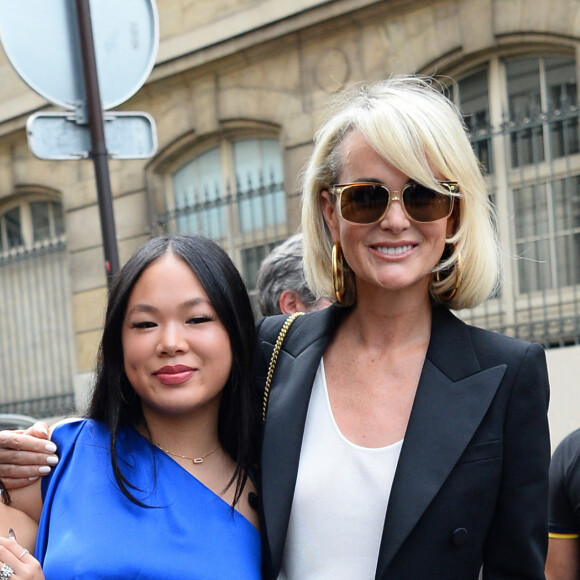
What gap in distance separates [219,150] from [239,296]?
297 inches

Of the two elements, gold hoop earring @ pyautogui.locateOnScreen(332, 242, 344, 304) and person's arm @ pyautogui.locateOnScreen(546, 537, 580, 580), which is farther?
person's arm @ pyautogui.locateOnScreen(546, 537, 580, 580)

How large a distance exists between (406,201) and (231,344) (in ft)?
1.87

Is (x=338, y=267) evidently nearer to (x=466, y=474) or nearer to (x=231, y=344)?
(x=231, y=344)

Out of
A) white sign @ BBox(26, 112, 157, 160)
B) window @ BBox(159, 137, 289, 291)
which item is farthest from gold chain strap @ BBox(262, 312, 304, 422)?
window @ BBox(159, 137, 289, 291)

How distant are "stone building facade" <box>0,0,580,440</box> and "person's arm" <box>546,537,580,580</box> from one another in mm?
3603

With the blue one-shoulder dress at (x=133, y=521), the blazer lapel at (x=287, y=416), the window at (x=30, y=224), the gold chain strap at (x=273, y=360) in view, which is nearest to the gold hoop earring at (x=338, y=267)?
the blazer lapel at (x=287, y=416)

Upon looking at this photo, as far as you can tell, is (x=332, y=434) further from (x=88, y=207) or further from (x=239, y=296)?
(x=88, y=207)

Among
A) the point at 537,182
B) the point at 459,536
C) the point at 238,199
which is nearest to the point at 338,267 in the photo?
the point at 459,536

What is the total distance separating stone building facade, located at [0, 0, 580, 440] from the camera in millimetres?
7379

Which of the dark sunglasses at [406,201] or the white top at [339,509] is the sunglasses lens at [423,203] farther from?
the white top at [339,509]

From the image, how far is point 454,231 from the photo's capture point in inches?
89.1

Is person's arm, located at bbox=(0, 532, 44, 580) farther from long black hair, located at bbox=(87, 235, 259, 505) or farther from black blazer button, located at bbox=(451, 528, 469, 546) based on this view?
black blazer button, located at bbox=(451, 528, 469, 546)

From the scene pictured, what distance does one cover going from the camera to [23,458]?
2.22m

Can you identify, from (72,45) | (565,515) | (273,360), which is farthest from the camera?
(72,45)
